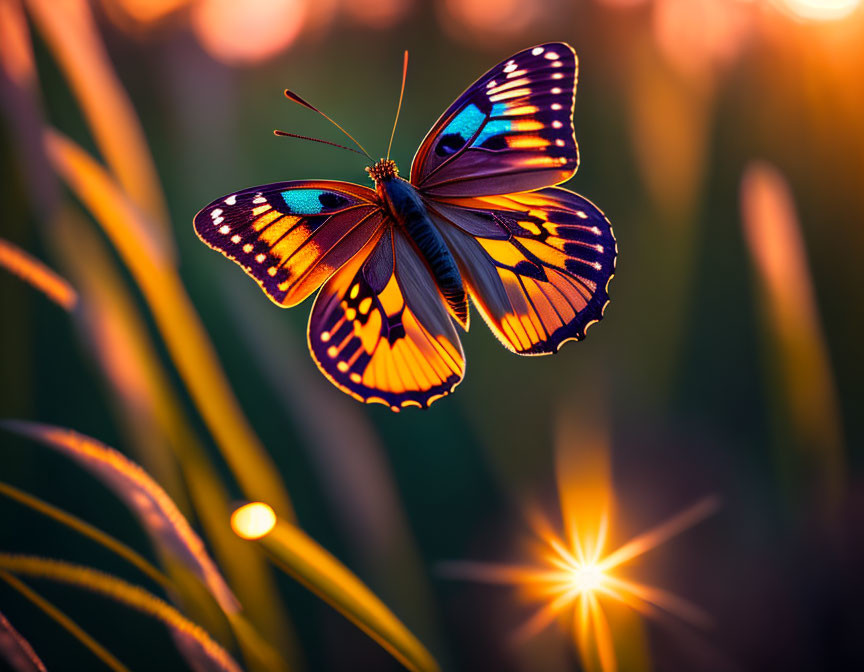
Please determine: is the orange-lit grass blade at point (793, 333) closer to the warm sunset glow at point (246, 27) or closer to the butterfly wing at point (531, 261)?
the butterfly wing at point (531, 261)

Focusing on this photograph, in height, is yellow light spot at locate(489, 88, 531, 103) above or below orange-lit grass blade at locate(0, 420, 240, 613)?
above

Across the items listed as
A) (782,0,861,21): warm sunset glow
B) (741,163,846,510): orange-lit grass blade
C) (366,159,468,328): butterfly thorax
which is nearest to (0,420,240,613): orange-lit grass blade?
(366,159,468,328): butterfly thorax

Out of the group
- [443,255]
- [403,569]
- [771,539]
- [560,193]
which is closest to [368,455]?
[403,569]

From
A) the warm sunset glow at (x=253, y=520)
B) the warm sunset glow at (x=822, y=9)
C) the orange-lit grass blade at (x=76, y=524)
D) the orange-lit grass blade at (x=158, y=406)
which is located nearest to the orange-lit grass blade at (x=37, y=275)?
the orange-lit grass blade at (x=158, y=406)

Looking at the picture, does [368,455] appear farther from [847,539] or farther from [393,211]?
[847,539]

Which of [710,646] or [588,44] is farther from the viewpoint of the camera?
[588,44]

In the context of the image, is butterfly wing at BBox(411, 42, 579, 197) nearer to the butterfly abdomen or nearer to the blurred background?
the butterfly abdomen

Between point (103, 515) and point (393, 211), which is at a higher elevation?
point (393, 211)

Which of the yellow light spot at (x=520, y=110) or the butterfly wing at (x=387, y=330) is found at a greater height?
the yellow light spot at (x=520, y=110)
